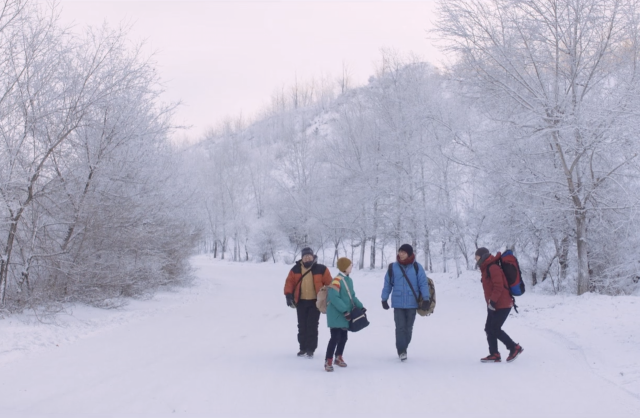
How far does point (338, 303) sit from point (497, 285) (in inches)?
90.1

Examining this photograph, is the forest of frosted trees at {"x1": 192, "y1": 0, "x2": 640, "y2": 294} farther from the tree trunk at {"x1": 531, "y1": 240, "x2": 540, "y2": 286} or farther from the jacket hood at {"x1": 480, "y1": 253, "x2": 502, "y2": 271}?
the jacket hood at {"x1": 480, "y1": 253, "x2": 502, "y2": 271}

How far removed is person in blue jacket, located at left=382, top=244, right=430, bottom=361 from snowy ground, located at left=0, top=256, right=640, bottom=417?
15.8 inches

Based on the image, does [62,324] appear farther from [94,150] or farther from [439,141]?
[439,141]

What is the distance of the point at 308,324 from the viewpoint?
815 centimetres

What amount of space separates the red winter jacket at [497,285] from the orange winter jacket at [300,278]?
2341 mm

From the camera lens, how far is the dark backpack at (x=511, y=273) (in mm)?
7523

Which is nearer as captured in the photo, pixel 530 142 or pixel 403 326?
pixel 403 326

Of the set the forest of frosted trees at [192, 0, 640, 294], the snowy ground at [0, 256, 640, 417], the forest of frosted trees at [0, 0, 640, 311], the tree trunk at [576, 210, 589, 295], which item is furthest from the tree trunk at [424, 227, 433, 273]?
the snowy ground at [0, 256, 640, 417]

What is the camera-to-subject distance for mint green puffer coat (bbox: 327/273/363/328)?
729cm

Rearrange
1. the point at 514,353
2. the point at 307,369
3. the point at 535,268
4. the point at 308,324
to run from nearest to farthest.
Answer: the point at 307,369 → the point at 514,353 → the point at 308,324 → the point at 535,268

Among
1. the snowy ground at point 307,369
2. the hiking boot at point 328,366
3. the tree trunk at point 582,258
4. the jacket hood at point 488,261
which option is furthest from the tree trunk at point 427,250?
the hiking boot at point 328,366

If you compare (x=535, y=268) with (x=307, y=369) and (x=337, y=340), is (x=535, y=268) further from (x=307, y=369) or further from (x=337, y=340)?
(x=307, y=369)

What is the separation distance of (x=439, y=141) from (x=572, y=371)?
1370cm

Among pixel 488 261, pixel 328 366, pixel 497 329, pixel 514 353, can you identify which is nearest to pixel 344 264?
pixel 328 366
